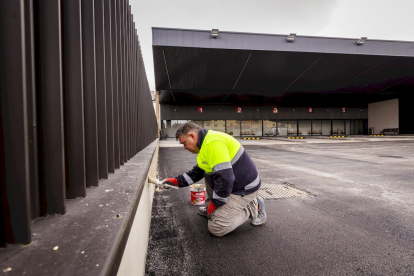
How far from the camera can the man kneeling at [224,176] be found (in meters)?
2.37

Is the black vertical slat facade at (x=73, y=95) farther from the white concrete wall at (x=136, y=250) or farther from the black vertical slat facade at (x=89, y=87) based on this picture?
the white concrete wall at (x=136, y=250)

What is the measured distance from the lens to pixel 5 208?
0.88m

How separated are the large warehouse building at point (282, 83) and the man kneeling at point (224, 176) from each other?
13105 millimetres

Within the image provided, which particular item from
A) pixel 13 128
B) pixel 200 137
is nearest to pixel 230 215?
pixel 200 137

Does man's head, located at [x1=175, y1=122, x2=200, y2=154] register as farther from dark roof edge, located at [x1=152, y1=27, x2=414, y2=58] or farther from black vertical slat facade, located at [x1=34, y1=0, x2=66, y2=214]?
dark roof edge, located at [x1=152, y1=27, x2=414, y2=58]

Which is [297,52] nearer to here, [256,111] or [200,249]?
[256,111]

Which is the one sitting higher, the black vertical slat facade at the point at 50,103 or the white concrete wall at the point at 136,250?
the black vertical slat facade at the point at 50,103

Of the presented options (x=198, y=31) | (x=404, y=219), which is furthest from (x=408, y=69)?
(x=404, y=219)

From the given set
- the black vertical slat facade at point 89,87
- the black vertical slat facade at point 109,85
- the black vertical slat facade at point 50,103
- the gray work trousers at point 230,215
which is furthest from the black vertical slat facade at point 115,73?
the gray work trousers at point 230,215

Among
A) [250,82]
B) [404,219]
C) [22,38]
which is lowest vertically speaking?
[404,219]

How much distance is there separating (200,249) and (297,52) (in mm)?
16854

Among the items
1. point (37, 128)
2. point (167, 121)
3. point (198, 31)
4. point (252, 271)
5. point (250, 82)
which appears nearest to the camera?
point (37, 128)

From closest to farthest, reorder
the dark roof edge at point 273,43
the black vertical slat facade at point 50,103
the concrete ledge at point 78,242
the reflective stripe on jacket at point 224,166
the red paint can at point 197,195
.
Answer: the concrete ledge at point 78,242, the black vertical slat facade at point 50,103, the reflective stripe on jacket at point 224,166, the red paint can at point 197,195, the dark roof edge at point 273,43

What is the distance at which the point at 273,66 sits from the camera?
1803 cm
